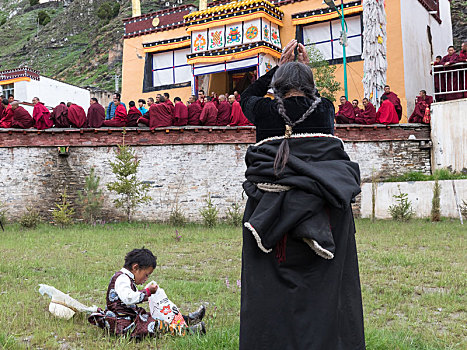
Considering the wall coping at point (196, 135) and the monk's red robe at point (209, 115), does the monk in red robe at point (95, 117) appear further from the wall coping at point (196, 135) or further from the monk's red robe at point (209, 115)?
the monk's red robe at point (209, 115)

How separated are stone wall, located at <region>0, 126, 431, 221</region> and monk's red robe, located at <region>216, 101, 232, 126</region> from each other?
50 cm

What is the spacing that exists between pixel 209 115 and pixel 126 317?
432 inches

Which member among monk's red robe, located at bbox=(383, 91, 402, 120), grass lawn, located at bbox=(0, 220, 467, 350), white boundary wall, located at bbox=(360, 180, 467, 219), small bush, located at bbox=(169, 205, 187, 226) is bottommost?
grass lawn, located at bbox=(0, 220, 467, 350)

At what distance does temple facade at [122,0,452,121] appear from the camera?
1831 centimetres

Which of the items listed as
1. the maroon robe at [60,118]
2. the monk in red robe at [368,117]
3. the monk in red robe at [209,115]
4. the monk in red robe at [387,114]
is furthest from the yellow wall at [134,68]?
the monk in red robe at [387,114]

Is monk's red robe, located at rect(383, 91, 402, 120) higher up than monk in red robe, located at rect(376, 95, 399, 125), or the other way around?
monk's red robe, located at rect(383, 91, 402, 120)

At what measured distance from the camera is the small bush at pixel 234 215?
42.5ft

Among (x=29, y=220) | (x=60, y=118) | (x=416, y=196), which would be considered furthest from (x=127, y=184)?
(x=416, y=196)

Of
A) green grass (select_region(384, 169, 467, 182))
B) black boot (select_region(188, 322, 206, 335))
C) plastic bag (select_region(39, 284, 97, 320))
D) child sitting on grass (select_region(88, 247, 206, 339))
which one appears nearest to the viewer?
child sitting on grass (select_region(88, 247, 206, 339))

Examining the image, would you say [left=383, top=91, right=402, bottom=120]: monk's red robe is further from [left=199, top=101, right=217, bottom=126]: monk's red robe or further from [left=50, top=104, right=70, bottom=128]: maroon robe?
[left=50, top=104, right=70, bottom=128]: maroon robe

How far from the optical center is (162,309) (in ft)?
13.7

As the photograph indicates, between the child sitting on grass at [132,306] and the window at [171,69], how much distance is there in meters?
19.0

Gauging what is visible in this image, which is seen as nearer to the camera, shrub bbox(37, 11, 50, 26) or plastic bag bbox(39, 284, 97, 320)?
plastic bag bbox(39, 284, 97, 320)

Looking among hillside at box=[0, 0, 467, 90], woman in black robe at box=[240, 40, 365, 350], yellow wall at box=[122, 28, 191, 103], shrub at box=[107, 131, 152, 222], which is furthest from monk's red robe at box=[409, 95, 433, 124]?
hillside at box=[0, 0, 467, 90]
